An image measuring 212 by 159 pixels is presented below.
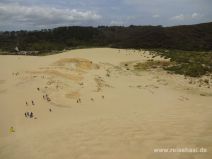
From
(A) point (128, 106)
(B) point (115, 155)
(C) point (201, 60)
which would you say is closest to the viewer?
(B) point (115, 155)

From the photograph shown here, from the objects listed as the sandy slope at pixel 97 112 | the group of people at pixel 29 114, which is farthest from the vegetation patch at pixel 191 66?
the group of people at pixel 29 114

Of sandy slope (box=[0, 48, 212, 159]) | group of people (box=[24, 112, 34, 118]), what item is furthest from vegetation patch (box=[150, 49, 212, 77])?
group of people (box=[24, 112, 34, 118])

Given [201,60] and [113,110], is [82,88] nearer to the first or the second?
[113,110]

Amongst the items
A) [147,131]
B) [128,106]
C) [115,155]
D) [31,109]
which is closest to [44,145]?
[115,155]

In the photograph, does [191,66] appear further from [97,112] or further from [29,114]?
[29,114]

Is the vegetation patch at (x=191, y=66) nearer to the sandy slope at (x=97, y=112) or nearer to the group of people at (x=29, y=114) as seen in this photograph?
the sandy slope at (x=97, y=112)

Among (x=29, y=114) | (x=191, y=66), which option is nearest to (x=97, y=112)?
(x=29, y=114)

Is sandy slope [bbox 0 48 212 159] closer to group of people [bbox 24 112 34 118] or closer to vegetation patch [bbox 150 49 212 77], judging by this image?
group of people [bbox 24 112 34 118]

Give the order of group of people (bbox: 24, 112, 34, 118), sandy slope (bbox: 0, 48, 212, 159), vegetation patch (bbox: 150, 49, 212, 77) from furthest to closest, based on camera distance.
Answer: vegetation patch (bbox: 150, 49, 212, 77), group of people (bbox: 24, 112, 34, 118), sandy slope (bbox: 0, 48, 212, 159)
